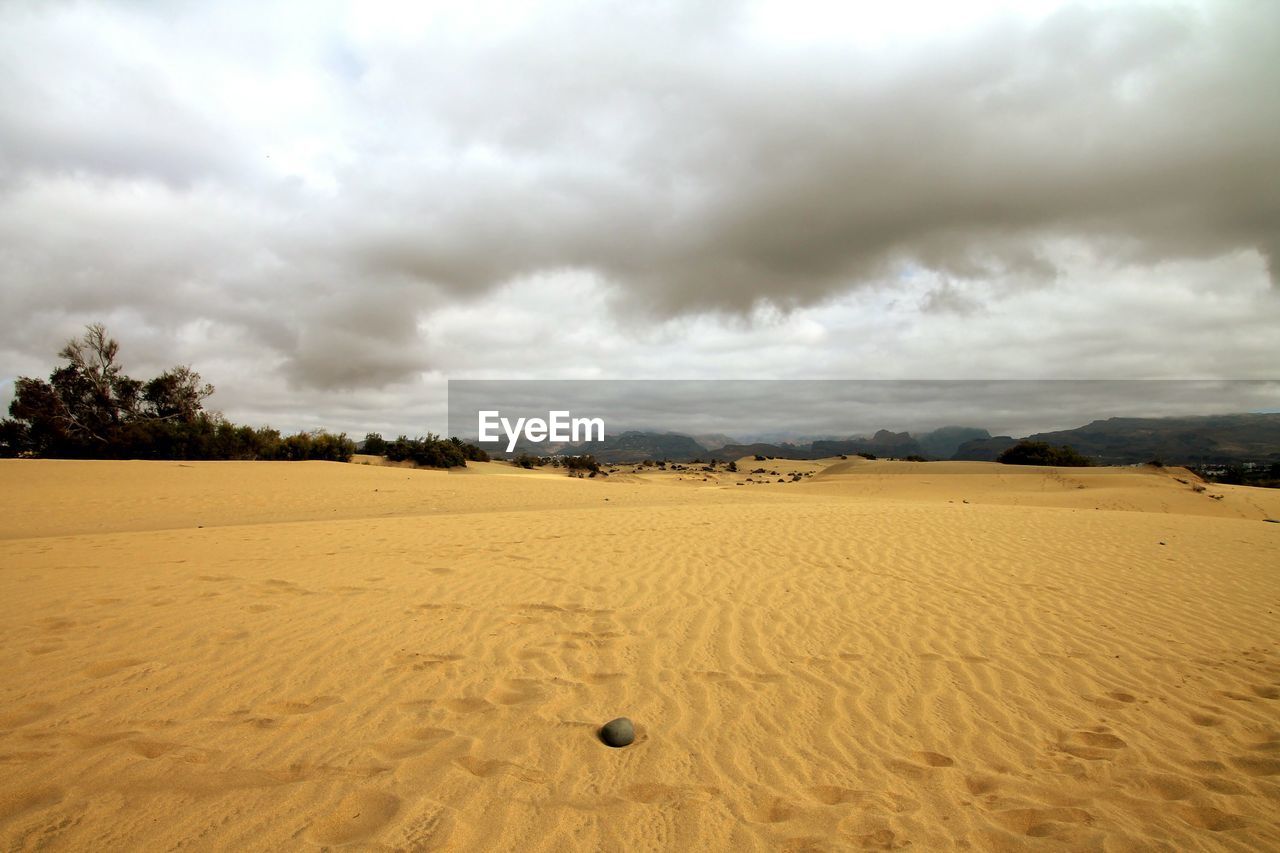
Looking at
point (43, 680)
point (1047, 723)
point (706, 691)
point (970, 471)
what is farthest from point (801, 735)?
point (970, 471)

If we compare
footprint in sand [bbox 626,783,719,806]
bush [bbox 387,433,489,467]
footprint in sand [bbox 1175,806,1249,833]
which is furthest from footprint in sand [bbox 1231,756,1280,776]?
bush [bbox 387,433,489,467]

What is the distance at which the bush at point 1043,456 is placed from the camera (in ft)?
122

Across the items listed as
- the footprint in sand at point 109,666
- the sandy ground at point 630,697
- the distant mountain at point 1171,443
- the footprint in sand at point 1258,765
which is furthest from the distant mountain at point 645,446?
the footprint in sand at point 1258,765

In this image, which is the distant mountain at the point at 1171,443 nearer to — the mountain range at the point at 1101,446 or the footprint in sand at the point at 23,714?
the mountain range at the point at 1101,446

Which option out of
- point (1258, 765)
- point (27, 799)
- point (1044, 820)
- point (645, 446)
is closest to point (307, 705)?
point (27, 799)

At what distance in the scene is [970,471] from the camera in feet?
113

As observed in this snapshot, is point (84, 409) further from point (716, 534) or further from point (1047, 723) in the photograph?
point (1047, 723)

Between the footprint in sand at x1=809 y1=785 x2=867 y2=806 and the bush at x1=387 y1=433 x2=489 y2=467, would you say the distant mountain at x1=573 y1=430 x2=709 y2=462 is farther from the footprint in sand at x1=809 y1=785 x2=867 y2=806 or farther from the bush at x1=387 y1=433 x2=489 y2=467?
the footprint in sand at x1=809 y1=785 x2=867 y2=806

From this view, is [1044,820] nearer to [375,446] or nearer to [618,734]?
[618,734]

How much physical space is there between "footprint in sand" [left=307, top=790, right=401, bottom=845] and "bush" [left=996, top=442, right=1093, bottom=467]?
1700 inches

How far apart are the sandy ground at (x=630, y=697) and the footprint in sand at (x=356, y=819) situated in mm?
17

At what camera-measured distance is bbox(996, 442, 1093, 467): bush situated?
3712 centimetres

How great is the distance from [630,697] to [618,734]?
0.69 m

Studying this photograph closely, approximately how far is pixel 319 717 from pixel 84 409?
44.4 m
